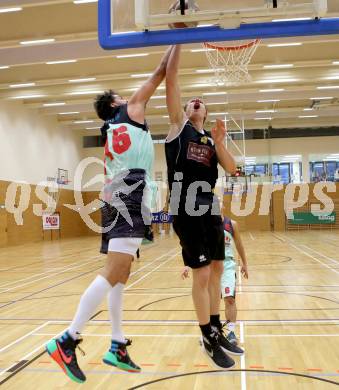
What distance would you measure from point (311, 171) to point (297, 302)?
76.6 feet

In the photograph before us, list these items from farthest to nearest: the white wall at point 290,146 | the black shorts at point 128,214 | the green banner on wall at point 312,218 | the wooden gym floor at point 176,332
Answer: the white wall at point 290,146, the green banner on wall at point 312,218, the wooden gym floor at point 176,332, the black shorts at point 128,214

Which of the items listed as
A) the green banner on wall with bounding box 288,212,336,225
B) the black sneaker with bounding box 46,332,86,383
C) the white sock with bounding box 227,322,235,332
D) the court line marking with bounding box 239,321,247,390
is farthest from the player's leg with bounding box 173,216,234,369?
the green banner on wall with bounding box 288,212,336,225

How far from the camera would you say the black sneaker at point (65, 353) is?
9.46 ft

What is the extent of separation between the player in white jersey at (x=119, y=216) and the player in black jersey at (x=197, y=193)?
37cm

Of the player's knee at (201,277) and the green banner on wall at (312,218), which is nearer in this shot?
the player's knee at (201,277)

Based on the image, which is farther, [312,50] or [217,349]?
[312,50]

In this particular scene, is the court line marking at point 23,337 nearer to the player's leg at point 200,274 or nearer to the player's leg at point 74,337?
the player's leg at point 74,337

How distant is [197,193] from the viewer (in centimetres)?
362

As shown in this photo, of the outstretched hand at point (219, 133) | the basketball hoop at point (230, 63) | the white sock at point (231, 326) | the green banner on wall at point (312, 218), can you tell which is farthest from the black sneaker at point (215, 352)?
the green banner on wall at point (312, 218)

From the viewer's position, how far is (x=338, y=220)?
27.3 m

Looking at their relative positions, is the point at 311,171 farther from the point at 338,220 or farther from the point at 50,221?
the point at 50,221

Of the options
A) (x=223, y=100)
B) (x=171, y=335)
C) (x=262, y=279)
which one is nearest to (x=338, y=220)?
(x=223, y=100)

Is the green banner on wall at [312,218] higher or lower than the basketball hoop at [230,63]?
lower

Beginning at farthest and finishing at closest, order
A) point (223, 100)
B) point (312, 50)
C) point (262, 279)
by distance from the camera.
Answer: point (223, 100) < point (312, 50) < point (262, 279)
